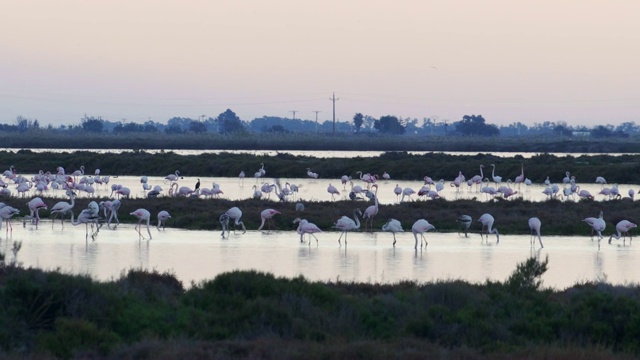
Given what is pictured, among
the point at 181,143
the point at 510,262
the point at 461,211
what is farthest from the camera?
the point at 181,143

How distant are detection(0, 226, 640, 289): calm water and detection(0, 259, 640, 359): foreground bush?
4.68 m

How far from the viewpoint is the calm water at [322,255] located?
18828mm

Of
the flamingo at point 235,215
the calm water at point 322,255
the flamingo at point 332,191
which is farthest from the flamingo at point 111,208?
the flamingo at point 332,191

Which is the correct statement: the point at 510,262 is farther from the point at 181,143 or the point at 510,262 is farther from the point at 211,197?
the point at 181,143

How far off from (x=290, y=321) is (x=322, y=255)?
10757 mm

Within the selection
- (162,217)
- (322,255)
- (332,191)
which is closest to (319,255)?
(322,255)

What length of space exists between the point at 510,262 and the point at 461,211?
31.9 ft

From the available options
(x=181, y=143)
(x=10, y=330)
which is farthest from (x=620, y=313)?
(x=181, y=143)

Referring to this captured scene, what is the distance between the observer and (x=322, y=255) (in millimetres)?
22203

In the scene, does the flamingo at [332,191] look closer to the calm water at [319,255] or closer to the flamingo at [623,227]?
the calm water at [319,255]

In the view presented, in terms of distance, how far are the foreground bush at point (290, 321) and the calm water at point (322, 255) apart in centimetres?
468

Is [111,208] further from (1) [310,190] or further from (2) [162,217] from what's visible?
(1) [310,190]

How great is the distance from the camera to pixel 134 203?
106ft

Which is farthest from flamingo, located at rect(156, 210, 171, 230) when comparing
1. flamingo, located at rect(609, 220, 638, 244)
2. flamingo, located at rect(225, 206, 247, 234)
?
flamingo, located at rect(609, 220, 638, 244)
